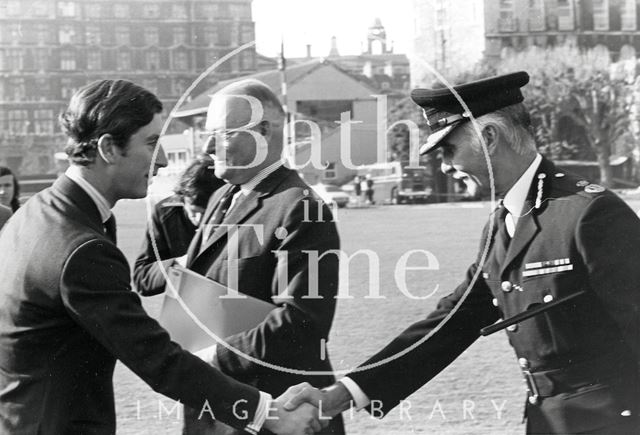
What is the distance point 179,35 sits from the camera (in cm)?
787

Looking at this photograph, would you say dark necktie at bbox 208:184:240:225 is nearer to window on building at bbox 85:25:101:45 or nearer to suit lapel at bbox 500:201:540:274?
suit lapel at bbox 500:201:540:274

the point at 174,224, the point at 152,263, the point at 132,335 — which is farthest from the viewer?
the point at 174,224

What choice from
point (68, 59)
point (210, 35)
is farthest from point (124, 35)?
point (68, 59)

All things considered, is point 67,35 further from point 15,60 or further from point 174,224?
point 174,224

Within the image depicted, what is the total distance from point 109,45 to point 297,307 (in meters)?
5.75

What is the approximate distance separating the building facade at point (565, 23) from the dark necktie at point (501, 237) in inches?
166

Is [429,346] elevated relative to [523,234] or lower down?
lower down

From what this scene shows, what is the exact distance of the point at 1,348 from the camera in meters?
2.26

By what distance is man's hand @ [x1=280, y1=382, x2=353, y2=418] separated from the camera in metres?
3.03

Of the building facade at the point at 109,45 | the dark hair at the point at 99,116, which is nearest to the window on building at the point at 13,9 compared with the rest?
the building facade at the point at 109,45

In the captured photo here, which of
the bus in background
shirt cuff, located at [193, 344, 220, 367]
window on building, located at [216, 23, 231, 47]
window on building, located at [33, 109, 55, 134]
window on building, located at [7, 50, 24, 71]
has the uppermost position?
window on building, located at [7, 50, 24, 71]

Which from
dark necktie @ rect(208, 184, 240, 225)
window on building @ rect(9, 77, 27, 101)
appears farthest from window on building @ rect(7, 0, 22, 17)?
dark necktie @ rect(208, 184, 240, 225)

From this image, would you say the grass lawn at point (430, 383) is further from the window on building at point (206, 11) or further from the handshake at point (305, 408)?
the window on building at point (206, 11)

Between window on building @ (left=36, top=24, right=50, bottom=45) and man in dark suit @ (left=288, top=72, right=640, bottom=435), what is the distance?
608 cm
